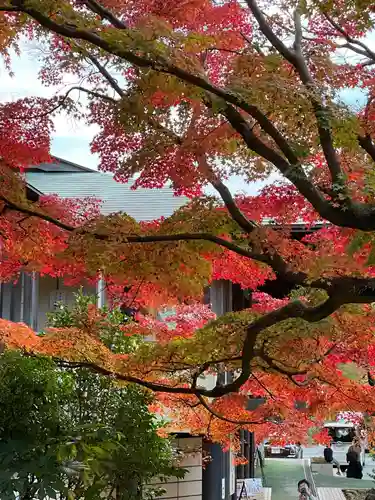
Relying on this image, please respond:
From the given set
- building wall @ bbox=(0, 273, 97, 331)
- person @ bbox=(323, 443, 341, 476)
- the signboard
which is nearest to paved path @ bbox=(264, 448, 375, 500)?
person @ bbox=(323, 443, 341, 476)

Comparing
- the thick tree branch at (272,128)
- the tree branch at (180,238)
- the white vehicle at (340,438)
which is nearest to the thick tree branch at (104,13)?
the thick tree branch at (272,128)

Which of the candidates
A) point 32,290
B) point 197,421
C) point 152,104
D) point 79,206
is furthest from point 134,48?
point 32,290

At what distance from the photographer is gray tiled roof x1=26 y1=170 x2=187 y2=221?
11.5 metres

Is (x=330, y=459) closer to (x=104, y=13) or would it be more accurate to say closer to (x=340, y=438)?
(x=340, y=438)

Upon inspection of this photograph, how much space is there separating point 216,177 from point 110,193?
8.20 meters

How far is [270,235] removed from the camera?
14.7 feet

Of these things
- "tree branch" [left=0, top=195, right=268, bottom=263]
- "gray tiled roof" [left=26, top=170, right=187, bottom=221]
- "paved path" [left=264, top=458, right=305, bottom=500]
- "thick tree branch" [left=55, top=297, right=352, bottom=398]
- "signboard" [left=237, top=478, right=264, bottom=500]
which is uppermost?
"gray tiled roof" [left=26, top=170, right=187, bottom=221]

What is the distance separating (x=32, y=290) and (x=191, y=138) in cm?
670

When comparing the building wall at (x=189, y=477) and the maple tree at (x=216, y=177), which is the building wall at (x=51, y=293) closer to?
the building wall at (x=189, y=477)

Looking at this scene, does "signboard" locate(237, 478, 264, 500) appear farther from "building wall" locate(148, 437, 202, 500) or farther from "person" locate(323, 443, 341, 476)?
"person" locate(323, 443, 341, 476)

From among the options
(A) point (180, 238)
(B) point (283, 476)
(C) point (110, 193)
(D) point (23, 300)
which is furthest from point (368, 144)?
(B) point (283, 476)

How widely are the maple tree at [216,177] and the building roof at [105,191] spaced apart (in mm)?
4839

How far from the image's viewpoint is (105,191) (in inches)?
507

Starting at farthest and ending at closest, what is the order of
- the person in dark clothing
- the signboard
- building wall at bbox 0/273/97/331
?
the person in dark clothing, the signboard, building wall at bbox 0/273/97/331
